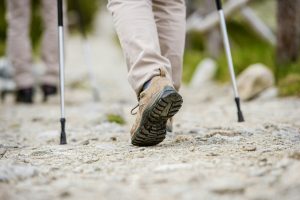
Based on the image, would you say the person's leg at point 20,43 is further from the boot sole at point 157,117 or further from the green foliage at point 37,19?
the green foliage at point 37,19

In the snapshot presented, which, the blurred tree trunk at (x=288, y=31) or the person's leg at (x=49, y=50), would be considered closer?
the blurred tree trunk at (x=288, y=31)

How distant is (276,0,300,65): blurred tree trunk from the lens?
449 centimetres

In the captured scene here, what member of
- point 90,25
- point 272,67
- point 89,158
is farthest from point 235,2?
point 90,25

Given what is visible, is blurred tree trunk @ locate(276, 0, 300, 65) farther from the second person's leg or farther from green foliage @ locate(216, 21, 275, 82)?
the second person's leg

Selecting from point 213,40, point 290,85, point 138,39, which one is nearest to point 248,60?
point 290,85

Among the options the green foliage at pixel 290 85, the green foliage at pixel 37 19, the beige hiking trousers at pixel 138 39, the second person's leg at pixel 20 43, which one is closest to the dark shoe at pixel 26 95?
the second person's leg at pixel 20 43

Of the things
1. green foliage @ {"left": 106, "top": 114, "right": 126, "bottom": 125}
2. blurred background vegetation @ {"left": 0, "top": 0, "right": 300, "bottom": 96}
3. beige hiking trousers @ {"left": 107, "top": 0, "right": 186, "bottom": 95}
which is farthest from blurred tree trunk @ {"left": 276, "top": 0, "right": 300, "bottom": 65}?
beige hiking trousers @ {"left": 107, "top": 0, "right": 186, "bottom": 95}

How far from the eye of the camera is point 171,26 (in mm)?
2561

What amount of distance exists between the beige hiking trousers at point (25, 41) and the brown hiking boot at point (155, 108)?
2801mm

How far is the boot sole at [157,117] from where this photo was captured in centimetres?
208

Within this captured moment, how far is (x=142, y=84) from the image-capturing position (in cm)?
222

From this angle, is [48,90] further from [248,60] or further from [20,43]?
[248,60]

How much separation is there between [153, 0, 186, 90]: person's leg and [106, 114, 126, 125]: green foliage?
3.50ft

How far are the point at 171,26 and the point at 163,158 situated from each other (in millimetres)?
793
